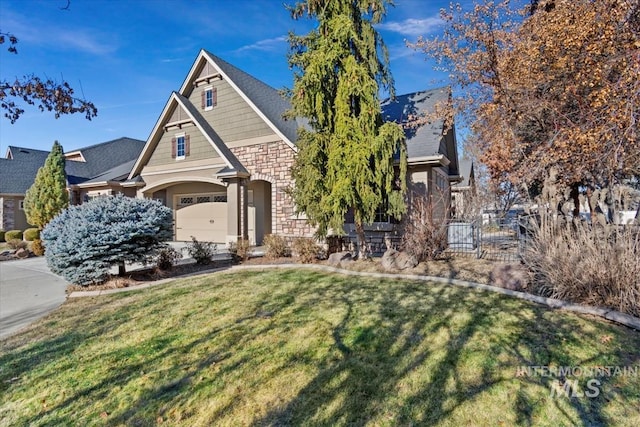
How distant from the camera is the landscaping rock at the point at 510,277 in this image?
241 inches

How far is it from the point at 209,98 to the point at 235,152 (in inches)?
125

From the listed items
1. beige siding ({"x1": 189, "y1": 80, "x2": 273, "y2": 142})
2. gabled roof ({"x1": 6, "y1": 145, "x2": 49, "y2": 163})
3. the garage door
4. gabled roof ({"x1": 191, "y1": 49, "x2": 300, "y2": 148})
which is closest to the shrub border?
gabled roof ({"x1": 191, "y1": 49, "x2": 300, "y2": 148})

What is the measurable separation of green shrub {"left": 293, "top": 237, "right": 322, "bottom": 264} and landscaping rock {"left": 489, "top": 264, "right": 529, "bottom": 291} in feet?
15.3

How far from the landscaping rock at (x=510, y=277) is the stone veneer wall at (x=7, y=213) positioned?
2962 centimetres

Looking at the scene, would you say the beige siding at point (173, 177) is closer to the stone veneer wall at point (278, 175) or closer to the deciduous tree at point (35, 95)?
the stone veneer wall at point (278, 175)

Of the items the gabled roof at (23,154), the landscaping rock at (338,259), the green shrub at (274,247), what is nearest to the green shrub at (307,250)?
the landscaping rock at (338,259)

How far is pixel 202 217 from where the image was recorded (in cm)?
1655

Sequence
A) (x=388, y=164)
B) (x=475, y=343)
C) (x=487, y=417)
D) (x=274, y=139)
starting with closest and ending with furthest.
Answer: (x=487, y=417) < (x=475, y=343) < (x=388, y=164) < (x=274, y=139)

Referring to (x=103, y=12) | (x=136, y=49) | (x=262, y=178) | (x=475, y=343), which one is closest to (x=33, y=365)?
(x=475, y=343)

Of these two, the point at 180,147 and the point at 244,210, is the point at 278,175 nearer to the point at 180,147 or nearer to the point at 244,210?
the point at 244,210

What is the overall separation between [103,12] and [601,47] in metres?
11.8

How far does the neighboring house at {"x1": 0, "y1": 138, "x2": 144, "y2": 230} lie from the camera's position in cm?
1903

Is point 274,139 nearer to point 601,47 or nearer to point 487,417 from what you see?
point 601,47

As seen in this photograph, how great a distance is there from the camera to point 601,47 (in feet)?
20.8
